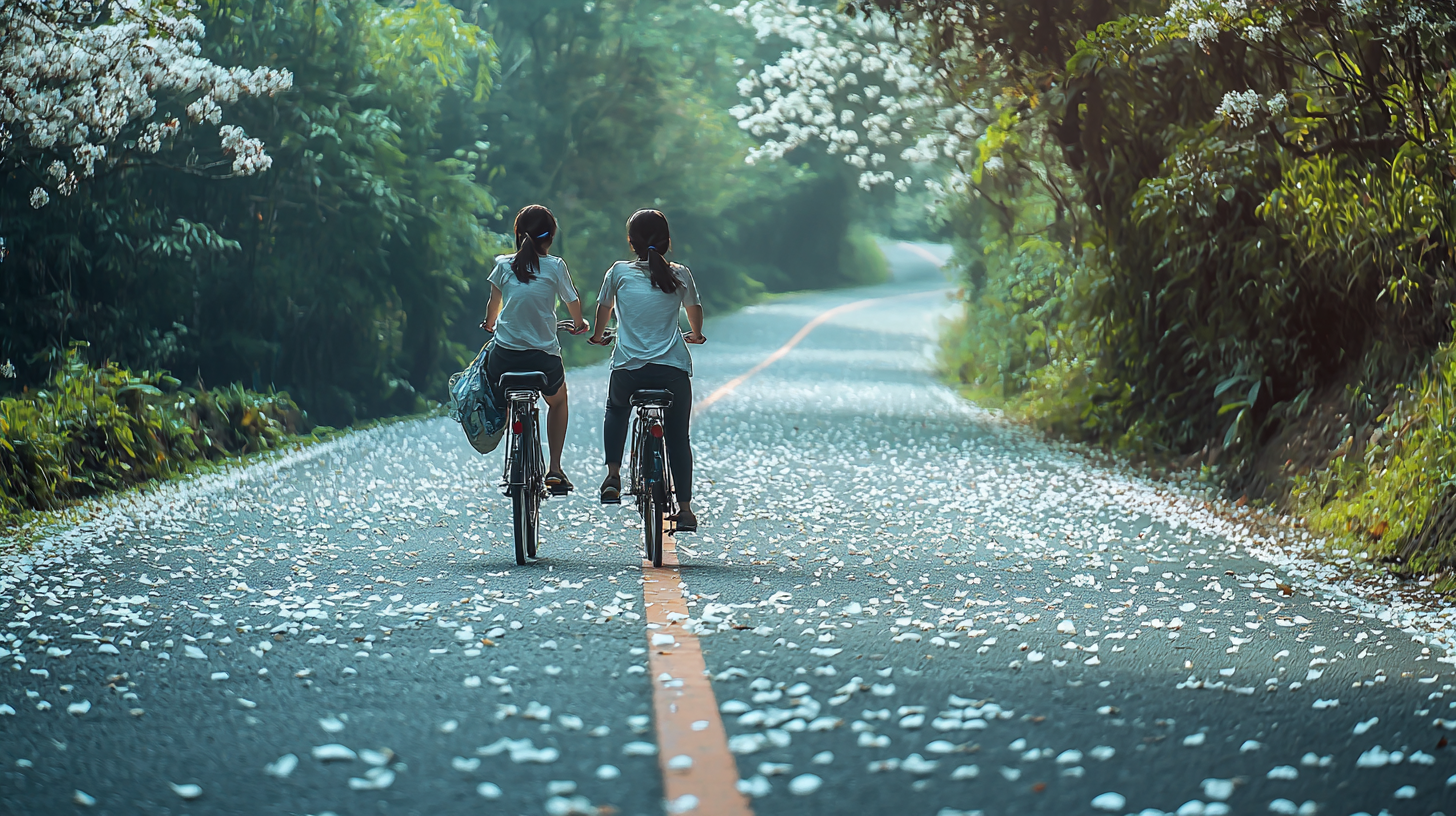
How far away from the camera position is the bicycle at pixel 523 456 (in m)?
7.91

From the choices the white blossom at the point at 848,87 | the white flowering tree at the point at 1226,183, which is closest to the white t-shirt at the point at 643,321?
the white flowering tree at the point at 1226,183

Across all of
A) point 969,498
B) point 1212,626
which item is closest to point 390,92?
point 969,498

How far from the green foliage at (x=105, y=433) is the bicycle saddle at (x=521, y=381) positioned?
345 cm

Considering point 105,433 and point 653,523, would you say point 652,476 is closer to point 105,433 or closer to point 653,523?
point 653,523

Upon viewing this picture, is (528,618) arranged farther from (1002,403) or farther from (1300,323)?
(1002,403)

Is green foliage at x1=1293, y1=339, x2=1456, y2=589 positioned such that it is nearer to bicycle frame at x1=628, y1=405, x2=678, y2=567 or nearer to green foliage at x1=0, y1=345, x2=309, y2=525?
bicycle frame at x1=628, y1=405, x2=678, y2=567

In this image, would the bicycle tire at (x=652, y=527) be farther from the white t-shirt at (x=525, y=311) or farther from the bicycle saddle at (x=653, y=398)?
the white t-shirt at (x=525, y=311)

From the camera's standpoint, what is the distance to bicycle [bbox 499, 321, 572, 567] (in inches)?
312

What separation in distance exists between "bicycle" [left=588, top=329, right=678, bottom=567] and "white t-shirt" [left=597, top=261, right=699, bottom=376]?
0.20 meters

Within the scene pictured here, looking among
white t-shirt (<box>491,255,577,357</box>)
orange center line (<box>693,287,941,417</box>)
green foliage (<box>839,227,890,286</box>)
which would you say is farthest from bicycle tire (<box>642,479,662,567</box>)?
green foliage (<box>839,227,890,286</box>)

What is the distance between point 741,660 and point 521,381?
286cm

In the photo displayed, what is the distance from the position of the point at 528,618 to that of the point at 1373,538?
493 centimetres

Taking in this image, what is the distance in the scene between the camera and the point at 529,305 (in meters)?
8.23

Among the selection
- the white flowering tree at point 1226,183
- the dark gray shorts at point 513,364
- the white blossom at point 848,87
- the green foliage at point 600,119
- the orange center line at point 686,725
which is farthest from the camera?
the green foliage at point 600,119
